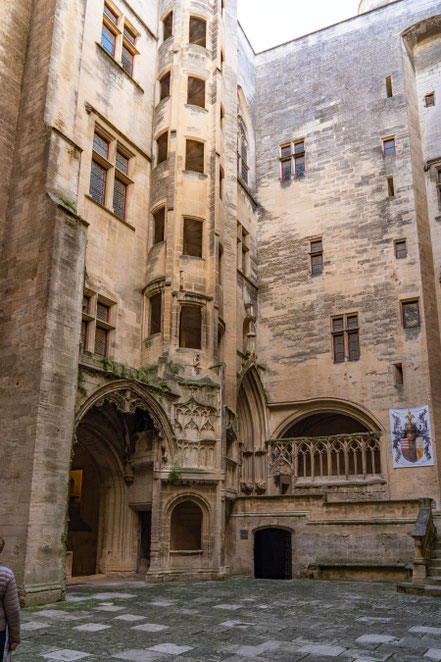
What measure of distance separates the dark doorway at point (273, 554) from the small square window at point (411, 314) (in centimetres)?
710

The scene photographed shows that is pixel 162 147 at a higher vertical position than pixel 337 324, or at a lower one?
higher

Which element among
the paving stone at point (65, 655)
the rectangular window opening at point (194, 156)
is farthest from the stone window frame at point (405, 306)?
the paving stone at point (65, 655)

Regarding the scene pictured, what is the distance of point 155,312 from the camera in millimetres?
16656

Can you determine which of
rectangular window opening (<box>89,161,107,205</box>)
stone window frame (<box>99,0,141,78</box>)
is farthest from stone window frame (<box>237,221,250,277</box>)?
stone window frame (<box>99,0,141,78</box>)

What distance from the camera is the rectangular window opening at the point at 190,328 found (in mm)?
16750

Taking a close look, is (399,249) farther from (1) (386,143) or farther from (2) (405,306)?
(1) (386,143)

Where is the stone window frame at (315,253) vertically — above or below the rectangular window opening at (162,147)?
below

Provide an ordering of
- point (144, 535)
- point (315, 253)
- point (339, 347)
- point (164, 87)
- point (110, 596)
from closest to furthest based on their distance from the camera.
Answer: point (110, 596), point (144, 535), point (164, 87), point (339, 347), point (315, 253)

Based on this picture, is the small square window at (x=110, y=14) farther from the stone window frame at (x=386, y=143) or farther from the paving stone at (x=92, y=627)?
the paving stone at (x=92, y=627)

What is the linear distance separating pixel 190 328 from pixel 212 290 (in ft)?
4.05

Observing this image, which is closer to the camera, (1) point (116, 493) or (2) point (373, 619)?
(2) point (373, 619)

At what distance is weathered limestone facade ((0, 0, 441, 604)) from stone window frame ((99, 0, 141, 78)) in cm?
6

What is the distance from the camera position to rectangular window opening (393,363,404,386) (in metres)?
18.4

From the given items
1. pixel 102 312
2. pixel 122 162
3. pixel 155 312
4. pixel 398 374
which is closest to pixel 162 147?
pixel 122 162
